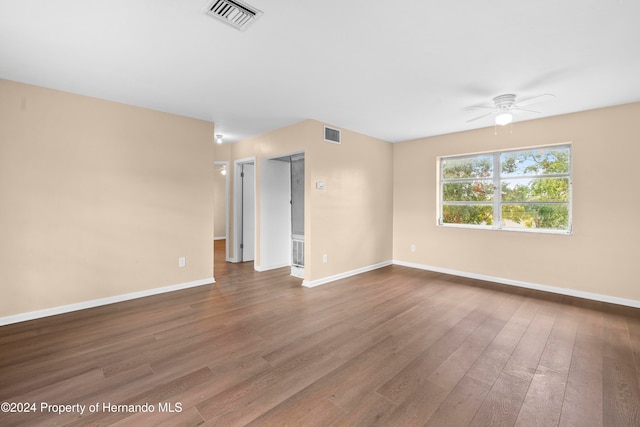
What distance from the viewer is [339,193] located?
4.59 meters

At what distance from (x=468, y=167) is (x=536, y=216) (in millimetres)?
1285

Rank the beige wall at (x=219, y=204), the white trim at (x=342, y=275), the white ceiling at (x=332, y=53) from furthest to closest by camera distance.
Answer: the beige wall at (x=219, y=204)
the white trim at (x=342, y=275)
the white ceiling at (x=332, y=53)

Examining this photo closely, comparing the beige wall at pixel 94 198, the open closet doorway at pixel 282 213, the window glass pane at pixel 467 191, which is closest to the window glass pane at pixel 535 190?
the window glass pane at pixel 467 191

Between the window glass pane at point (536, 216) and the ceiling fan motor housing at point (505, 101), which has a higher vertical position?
the ceiling fan motor housing at point (505, 101)

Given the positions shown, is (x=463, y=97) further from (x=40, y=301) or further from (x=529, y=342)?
(x=40, y=301)

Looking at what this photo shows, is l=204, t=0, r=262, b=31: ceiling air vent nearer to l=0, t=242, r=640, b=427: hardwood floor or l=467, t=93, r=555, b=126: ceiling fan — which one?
l=0, t=242, r=640, b=427: hardwood floor

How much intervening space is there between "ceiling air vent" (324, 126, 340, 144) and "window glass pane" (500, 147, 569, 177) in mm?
2697

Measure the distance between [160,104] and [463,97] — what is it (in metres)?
3.76

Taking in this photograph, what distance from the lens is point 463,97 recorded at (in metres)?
3.29

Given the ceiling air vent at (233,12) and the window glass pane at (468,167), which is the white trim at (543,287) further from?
the ceiling air vent at (233,12)

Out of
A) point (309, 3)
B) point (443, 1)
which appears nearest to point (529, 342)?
point (443, 1)

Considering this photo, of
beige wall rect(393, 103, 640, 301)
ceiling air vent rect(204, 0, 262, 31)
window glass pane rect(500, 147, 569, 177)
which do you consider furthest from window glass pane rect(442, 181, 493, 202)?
ceiling air vent rect(204, 0, 262, 31)

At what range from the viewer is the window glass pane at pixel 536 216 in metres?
3.98

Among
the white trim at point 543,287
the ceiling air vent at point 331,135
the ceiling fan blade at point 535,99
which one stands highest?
the ceiling fan blade at point 535,99
